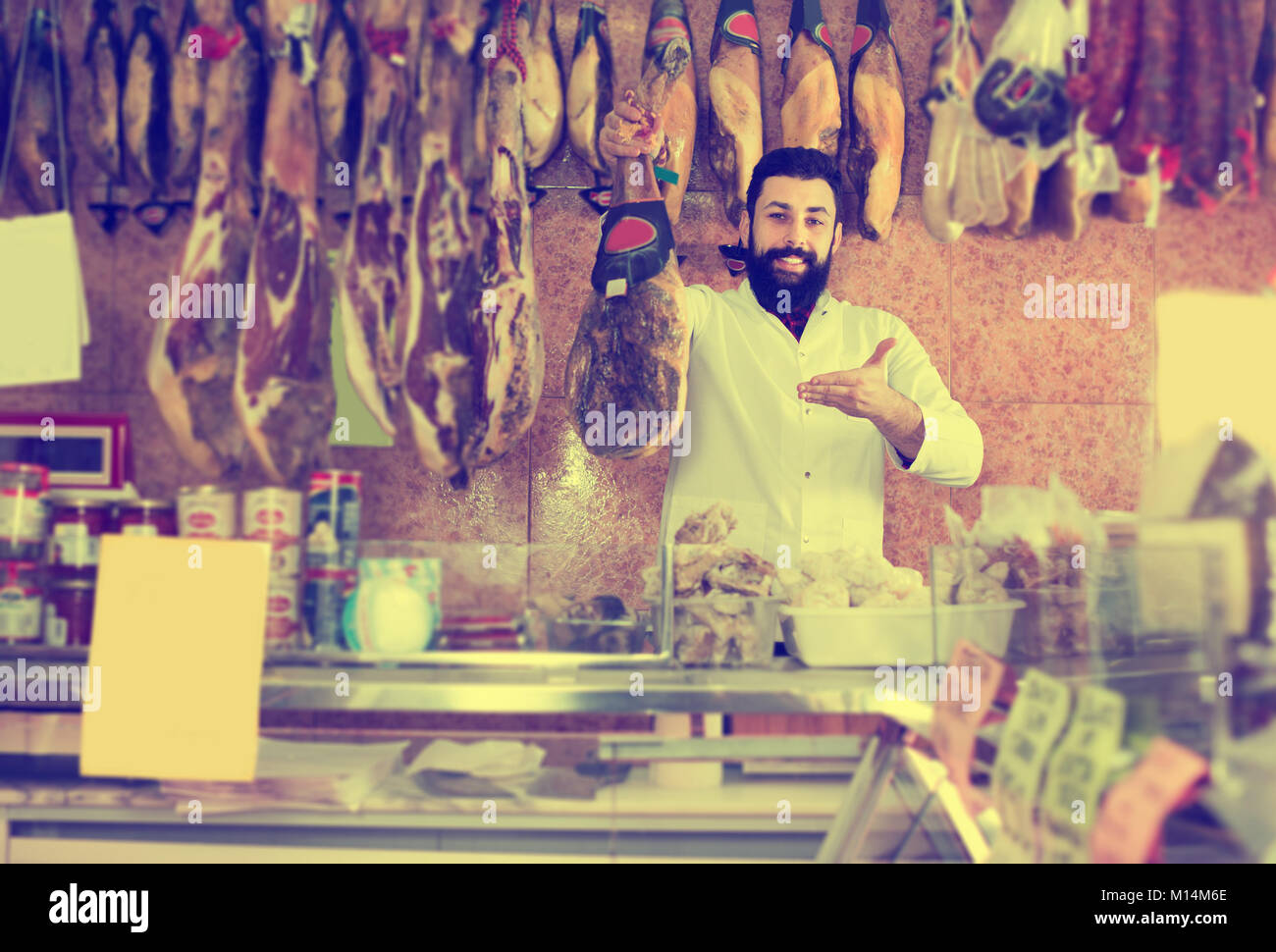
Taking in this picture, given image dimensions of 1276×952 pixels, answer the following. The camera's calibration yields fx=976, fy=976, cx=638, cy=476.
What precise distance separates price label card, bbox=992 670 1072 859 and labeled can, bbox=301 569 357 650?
87 cm

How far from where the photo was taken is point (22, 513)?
1.36 m

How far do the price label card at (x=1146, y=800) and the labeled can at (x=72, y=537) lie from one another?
4.32 ft

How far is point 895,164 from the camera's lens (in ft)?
9.04

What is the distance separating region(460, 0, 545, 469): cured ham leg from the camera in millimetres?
1916

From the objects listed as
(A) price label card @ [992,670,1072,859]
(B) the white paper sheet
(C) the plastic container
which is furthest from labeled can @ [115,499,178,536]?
(A) price label card @ [992,670,1072,859]

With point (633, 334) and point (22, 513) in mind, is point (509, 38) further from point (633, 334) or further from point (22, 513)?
point (22, 513)

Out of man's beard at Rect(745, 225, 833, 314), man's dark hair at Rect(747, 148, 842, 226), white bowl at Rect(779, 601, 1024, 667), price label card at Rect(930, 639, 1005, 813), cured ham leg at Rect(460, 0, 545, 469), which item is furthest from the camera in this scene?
man's beard at Rect(745, 225, 833, 314)

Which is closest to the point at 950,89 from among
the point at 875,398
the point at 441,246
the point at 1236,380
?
the point at 875,398

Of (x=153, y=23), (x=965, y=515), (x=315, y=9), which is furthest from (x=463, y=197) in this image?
(x=965, y=515)

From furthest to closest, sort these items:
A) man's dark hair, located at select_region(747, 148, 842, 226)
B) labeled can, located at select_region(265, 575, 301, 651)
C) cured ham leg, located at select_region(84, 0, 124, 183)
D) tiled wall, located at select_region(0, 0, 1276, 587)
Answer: tiled wall, located at select_region(0, 0, 1276, 587) < man's dark hair, located at select_region(747, 148, 842, 226) < cured ham leg, located at select_region(84, 0, 124, 183) < labeled can, located at select_region(265, 575, 301, 651)

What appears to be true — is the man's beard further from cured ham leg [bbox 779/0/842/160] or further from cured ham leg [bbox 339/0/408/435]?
cured ham leg [bbox 339/0/408/435]

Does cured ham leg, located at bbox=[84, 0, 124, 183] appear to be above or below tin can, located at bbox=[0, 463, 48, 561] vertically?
above

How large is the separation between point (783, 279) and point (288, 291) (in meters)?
1.49
